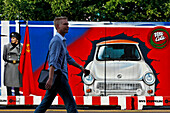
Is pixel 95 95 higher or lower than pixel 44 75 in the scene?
lower

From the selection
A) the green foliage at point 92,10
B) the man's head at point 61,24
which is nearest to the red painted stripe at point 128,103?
the man's head at point 61,24

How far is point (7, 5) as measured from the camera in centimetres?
1866

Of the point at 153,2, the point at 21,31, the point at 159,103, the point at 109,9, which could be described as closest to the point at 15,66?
the point at 21,31

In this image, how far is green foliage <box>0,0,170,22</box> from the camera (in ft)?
58.2

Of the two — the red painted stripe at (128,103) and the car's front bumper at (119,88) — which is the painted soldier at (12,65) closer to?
the car's front bumper at (119,88)

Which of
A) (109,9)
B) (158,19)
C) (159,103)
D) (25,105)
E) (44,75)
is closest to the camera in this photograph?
(44,75)

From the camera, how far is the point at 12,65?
8969mm

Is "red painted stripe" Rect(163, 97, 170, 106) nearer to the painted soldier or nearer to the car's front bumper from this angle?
the car's front bumper

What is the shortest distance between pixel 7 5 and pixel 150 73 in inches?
461

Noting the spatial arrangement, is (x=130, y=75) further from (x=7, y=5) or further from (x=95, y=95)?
(x=7, y=5)

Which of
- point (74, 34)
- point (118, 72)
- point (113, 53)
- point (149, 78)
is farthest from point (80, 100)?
point (149, 78)

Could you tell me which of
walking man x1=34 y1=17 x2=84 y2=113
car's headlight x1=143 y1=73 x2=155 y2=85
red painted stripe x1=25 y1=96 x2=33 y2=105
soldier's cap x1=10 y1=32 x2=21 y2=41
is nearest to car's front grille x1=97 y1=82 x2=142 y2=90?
car's headlight x1=143 y1=73 x2=155 y2=85

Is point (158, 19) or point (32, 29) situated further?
point (158, 19)

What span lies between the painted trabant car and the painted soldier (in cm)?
177
